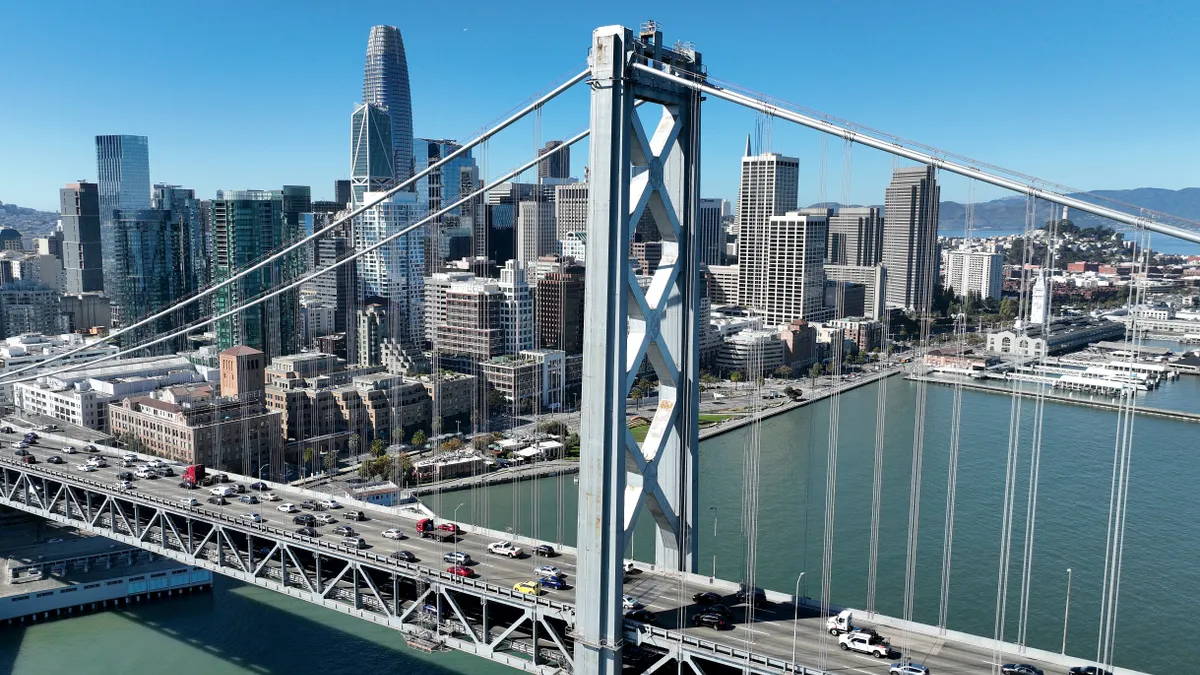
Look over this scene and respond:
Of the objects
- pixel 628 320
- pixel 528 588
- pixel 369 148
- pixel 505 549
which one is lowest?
pixel 505 549

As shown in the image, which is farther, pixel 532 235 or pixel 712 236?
pixel 712 236

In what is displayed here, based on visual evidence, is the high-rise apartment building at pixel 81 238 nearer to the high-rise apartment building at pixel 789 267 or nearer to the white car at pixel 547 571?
the high-rise apartment building at pixel 789 267

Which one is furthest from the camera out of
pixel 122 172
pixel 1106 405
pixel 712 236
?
pixel 122 172

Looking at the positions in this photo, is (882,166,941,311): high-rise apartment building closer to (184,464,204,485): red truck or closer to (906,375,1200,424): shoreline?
(906,375,1200,424): shoreline

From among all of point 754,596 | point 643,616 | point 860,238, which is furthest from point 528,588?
point 860,238

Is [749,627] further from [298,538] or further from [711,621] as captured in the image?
[298,538]

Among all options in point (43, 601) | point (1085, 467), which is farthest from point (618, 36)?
point (1085, 467)

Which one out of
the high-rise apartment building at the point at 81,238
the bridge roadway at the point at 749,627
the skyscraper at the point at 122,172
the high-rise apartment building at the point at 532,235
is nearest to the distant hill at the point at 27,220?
the skyscraper at the point at 122,172
